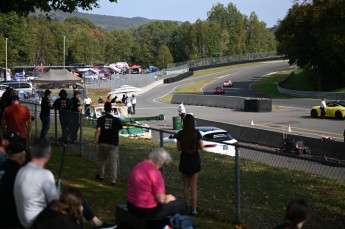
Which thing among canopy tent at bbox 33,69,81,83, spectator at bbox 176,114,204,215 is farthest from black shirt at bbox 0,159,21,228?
canopy tent at bbox 33,69,81,83

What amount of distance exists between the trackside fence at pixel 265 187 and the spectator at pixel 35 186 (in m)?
3.49

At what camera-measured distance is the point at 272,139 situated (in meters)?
29.7

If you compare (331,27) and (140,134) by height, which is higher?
(331,27)

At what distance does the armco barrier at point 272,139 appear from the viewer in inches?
914

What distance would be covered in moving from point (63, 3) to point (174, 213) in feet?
52.0

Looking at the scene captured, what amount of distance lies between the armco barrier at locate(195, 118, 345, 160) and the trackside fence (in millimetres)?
12594

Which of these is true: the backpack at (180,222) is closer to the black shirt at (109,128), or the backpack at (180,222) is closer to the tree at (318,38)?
the black shirt at (109,128)

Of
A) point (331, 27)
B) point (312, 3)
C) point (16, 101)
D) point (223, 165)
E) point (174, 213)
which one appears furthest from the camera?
point (312, 3)

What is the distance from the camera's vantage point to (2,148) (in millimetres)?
9008

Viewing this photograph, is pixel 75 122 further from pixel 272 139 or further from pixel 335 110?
pixel 335 110

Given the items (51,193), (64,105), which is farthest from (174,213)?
(64,105)

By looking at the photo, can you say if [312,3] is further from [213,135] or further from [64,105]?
[64,105]

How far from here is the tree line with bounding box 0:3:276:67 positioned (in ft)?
379

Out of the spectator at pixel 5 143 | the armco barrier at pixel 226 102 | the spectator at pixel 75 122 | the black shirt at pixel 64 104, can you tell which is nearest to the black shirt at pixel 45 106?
the black shirt at pixel 64 104
